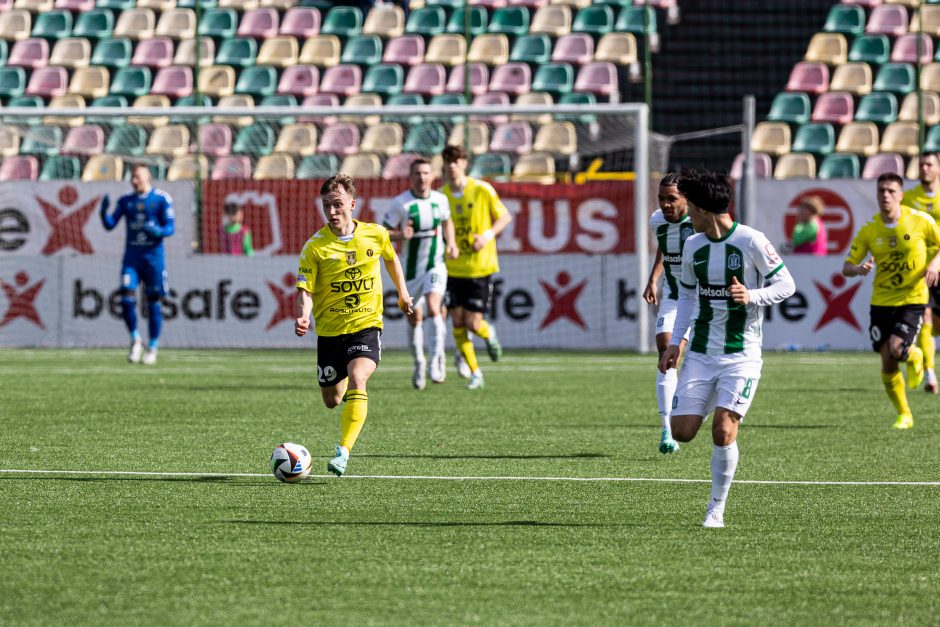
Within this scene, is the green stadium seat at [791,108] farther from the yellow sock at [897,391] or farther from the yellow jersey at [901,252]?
the yellow sock at [897,391]

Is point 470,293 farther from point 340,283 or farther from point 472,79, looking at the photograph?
point 472,79

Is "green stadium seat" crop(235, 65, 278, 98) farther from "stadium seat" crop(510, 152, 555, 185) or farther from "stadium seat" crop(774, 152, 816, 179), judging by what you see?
"stadium seat" crop(774, 152, 816, 179)

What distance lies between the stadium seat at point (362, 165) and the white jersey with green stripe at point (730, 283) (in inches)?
595

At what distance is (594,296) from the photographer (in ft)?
66.6

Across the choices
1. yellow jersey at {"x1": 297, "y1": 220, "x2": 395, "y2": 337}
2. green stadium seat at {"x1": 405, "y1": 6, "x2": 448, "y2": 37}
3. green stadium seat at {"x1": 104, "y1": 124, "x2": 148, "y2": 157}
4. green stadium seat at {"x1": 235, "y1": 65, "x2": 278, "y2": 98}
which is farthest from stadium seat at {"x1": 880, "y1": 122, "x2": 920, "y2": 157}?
yellow jersey at {"x1": 297, "y1": 220, "x2": 395, "y2": 337}

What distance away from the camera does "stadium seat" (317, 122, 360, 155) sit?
22.8m

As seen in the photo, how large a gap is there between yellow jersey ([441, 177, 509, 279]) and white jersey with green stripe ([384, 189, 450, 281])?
293mm

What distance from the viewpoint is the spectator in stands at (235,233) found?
20859 mm

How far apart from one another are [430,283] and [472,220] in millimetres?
793

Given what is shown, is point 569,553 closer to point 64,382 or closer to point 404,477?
point 404,477

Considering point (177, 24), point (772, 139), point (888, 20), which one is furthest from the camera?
point (177, 24)

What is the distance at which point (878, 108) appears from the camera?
2434cm

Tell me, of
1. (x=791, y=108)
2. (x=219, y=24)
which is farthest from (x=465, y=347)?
(x=219, y=24)

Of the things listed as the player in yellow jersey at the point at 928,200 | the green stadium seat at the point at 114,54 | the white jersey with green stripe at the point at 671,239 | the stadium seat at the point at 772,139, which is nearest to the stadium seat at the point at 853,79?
the stadium seat at the point at 772,139
